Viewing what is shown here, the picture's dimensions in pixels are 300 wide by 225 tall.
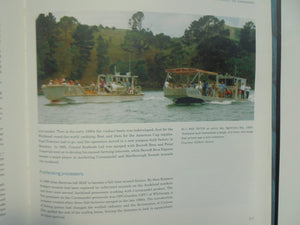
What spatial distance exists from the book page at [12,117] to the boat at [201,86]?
24.4 inches

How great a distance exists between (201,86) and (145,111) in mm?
300

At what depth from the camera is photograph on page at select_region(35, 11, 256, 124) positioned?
79 centimetres

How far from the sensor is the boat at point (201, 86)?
2.82 feet

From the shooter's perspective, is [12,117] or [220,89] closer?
[12,117]

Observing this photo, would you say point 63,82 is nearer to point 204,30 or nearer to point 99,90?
point 99,90

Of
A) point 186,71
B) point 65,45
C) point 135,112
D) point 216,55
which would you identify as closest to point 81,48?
point 65,45

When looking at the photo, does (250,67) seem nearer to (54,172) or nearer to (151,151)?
(151,151)

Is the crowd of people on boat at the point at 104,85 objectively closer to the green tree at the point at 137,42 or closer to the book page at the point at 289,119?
the green tree at the point at 137,42

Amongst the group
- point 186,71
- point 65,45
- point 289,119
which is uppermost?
point 65,45

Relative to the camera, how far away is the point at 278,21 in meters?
0.86

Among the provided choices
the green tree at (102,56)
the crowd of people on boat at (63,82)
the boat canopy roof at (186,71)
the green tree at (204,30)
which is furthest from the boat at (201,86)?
the crowd of people on boat at (63,82)

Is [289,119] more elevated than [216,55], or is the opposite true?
[216,55]

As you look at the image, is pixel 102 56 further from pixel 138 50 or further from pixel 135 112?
pixel 135 112

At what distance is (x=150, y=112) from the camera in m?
0.82
